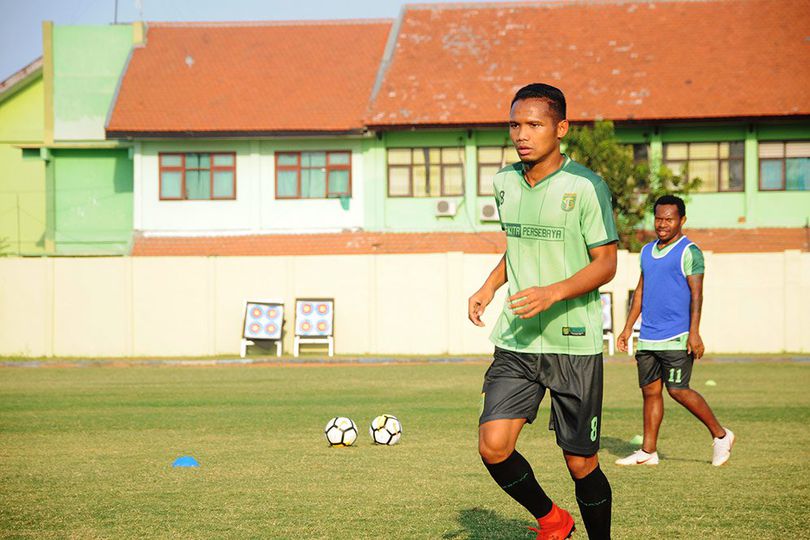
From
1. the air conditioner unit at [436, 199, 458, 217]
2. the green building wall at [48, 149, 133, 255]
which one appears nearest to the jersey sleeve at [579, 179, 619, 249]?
the air conditioner unit at [436, 199, 458, 217]

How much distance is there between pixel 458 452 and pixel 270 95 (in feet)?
95.8

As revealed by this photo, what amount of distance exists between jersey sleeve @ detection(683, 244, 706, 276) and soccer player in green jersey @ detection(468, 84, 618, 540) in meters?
4.53

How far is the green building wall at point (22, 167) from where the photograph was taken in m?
44.0

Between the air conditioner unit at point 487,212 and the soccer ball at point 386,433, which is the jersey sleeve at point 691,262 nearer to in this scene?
the soccer ball at point 386,433

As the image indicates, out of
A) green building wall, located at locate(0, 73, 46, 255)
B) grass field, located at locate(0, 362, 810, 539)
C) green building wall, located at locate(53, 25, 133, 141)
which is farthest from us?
green building wall, located at locate(0, 73, 46, 255)

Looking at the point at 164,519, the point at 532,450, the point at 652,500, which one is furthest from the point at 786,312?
the point at 164,519

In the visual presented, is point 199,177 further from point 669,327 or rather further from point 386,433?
point 669,327

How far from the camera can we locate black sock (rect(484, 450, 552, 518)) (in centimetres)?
608

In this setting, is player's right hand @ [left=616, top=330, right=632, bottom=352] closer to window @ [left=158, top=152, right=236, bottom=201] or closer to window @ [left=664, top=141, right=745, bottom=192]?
window @ [left=664, top=141, right=745, bottom=192]

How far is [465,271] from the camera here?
28.2m

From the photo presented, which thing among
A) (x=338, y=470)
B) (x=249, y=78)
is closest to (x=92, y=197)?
(x=249, y=78)

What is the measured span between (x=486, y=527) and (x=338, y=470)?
2.71m

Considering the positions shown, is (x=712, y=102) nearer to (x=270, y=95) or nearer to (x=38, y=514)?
(x=270, y=95)

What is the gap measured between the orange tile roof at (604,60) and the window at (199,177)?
5574mm
